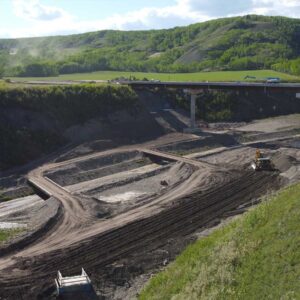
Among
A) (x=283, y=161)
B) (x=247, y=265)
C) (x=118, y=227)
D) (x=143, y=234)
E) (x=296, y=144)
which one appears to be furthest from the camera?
(x=296, y=144)

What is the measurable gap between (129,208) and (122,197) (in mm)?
6116

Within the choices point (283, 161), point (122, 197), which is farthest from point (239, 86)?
point (122, 197)

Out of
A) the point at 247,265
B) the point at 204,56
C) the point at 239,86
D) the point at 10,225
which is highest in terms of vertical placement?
the point at 204,56

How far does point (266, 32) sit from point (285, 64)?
52063 mm

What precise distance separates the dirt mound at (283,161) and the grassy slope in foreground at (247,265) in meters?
26.3

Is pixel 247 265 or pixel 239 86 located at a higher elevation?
pixel 239 86

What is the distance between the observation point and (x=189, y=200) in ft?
151

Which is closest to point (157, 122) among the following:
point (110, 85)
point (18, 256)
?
point (110, 85)

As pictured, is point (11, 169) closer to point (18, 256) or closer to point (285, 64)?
point (18, 256)

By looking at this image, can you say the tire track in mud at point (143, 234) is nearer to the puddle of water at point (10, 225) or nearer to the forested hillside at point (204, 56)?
the puddle of water at point (10, 225)

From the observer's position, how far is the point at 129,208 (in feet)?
145

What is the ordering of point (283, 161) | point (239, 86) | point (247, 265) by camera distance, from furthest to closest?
point (239, 86)
point (283, 161)
point (247, 265)

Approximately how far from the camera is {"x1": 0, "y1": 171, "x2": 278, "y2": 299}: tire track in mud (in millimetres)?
32500

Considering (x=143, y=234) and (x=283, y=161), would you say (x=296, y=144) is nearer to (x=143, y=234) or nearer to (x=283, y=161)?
(x=283, y=161)
